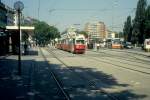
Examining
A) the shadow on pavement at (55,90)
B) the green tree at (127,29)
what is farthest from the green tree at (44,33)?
the shadow on pavement at (55,90)

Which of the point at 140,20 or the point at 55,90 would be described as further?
the point at 140,20

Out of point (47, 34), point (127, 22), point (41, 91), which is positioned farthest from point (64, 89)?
point (47, 34)

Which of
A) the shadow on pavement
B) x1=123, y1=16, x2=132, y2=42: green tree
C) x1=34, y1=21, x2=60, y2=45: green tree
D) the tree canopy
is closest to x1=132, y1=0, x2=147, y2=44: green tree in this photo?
the tree canopy

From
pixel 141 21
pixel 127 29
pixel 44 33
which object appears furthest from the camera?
pixel 44 33

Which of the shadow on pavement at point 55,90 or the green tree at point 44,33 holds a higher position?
the green tree at point 44,33

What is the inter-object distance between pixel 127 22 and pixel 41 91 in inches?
4586

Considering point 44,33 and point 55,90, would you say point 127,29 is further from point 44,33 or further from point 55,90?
point 55,90

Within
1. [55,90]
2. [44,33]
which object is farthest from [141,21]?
[55,90]

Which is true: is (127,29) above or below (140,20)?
below

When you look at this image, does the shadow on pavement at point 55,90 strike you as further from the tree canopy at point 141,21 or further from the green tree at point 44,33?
the green tree at point 44,33

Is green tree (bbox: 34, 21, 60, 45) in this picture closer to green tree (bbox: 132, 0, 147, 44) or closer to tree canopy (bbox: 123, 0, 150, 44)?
tree canopy (bbox: 123, 0, 150, 44)

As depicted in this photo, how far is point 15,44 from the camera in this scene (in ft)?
158

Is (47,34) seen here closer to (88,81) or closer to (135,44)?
(135,44)

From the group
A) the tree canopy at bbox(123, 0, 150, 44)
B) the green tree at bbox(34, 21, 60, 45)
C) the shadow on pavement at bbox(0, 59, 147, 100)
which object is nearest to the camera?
the shadow on pavement at bbox(0, 59, 147, 100)
